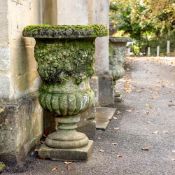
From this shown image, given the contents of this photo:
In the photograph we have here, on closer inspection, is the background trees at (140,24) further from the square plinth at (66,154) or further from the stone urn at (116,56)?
the square plinth at (66,154)

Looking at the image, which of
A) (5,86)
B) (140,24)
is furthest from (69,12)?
(140,24)

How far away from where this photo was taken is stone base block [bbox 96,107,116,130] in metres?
7.74

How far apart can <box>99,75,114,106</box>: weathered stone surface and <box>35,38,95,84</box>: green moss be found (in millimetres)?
4159

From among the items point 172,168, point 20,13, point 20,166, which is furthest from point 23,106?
point 172,168

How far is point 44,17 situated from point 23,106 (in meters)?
1.71

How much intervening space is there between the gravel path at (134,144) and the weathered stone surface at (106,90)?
28 cm

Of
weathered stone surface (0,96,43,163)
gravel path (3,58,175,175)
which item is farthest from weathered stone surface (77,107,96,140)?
weathered stone surface (0,96,43,163)

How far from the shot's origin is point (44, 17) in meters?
6.54

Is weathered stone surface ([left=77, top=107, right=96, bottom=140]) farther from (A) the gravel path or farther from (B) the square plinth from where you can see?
(B) the square plinth

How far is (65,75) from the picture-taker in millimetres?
5320

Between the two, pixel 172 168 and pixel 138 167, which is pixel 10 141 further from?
pixel 172 168

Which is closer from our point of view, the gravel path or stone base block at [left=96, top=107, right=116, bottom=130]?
the gravel path

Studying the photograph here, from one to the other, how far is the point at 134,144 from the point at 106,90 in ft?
10.3

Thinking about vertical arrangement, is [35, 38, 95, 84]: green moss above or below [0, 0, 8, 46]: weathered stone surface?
below
